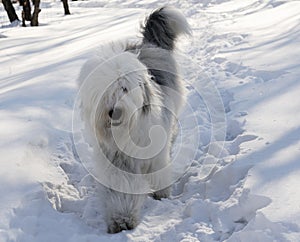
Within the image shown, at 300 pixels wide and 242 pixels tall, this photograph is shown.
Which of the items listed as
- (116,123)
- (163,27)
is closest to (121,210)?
(116,123)

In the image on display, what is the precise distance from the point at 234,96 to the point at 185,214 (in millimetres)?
2289

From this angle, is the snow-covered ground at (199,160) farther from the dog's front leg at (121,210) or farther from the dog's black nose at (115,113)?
the dog's black nose at (115,113)

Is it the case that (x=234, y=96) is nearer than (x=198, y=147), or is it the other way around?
(x=198, y=147)

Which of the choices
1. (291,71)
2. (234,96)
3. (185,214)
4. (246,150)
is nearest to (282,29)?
(291,71)

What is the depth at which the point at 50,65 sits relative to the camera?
655cm

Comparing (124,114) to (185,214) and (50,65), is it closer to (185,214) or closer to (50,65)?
(185,214)

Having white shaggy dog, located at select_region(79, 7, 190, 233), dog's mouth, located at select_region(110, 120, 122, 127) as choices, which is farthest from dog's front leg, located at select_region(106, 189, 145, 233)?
dog's mouth, located at select_region(110, 120, 122, 127)

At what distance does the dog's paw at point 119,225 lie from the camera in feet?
8.90

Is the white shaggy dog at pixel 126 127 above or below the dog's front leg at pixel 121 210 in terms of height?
above

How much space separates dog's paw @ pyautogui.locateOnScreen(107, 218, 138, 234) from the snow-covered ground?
7 centimetres

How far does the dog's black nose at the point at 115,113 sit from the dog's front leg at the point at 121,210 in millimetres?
597

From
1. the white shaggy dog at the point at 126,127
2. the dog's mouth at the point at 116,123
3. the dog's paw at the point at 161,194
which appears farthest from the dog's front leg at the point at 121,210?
the dog's mouth at the point at 116,123

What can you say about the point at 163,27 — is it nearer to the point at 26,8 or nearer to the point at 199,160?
the point at 199,160

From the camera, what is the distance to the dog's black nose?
252 centimetres
